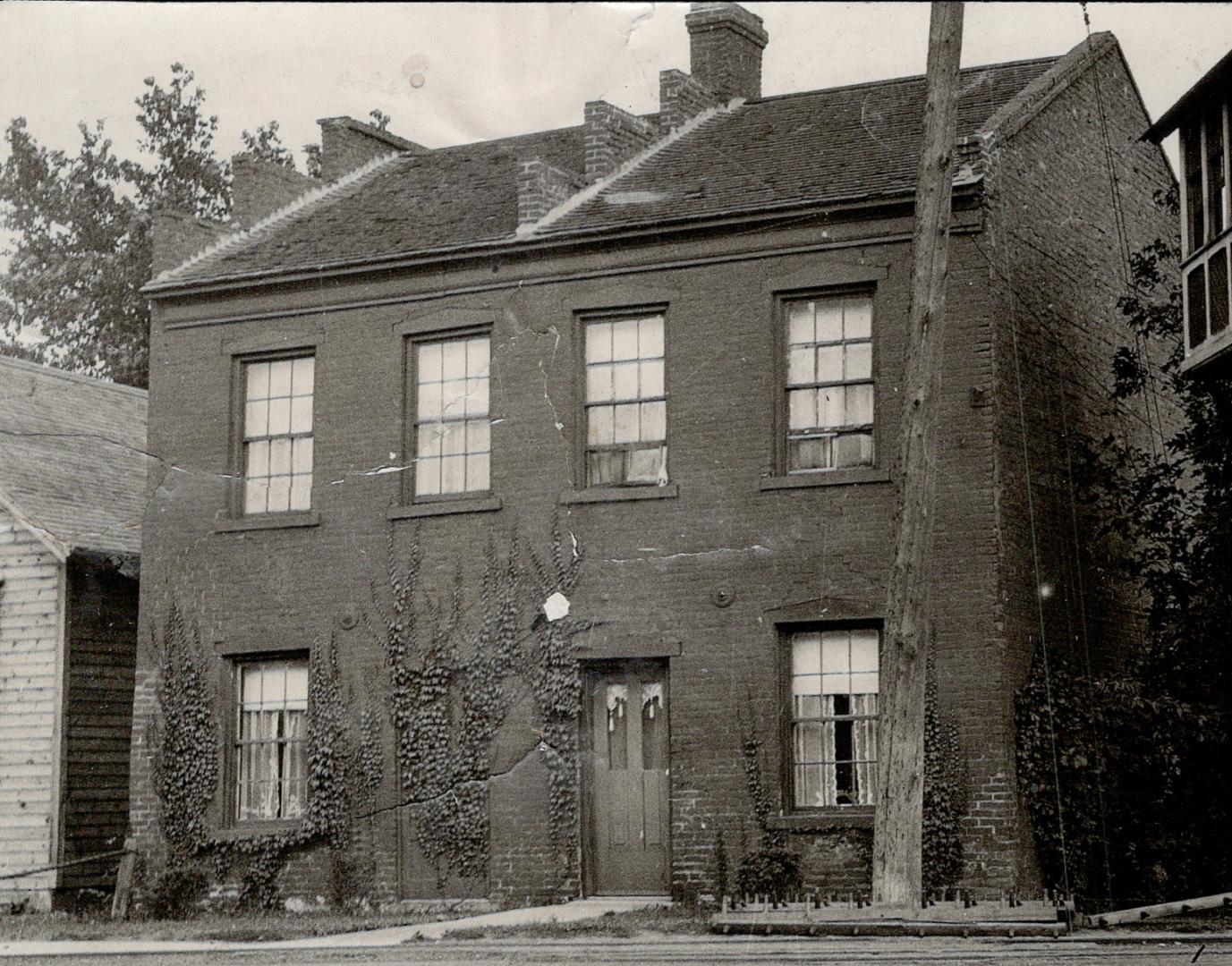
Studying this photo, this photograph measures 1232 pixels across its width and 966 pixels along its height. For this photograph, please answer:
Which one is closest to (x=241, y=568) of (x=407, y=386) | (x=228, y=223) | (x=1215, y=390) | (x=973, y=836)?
(x=407, y=386)

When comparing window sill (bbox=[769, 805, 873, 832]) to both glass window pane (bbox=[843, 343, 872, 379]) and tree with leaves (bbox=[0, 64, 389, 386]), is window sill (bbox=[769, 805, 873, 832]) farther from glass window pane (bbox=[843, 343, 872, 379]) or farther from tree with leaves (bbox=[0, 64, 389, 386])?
tree with leaves (bbox=[0, 64, 389, 386])

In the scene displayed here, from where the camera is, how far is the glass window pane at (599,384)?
19734 millimetres

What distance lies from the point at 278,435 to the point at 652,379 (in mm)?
4498

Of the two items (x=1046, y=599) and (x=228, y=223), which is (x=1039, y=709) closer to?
(x=1046, y=599)

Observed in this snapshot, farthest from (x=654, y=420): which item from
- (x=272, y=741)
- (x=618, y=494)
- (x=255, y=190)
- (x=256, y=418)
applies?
(x=255, y=190)

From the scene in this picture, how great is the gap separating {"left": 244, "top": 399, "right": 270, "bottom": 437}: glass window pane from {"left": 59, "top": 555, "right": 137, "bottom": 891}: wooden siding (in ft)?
9.80

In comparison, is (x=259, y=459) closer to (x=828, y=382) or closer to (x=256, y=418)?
(x=256, y=418)

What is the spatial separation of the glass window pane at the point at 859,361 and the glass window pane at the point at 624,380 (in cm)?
224

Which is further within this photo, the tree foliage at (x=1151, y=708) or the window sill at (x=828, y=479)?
the window sill at (x=828, y=479)

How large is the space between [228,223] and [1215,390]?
11.7 meters

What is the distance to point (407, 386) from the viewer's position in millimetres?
20641

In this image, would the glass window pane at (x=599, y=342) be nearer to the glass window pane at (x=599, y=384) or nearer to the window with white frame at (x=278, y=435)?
the glass window pane at (x=599, y=384)

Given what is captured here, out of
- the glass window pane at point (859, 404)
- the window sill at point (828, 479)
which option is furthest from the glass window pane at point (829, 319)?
the window sill at point (828, 479)

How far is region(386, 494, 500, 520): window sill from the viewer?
20.0 m
